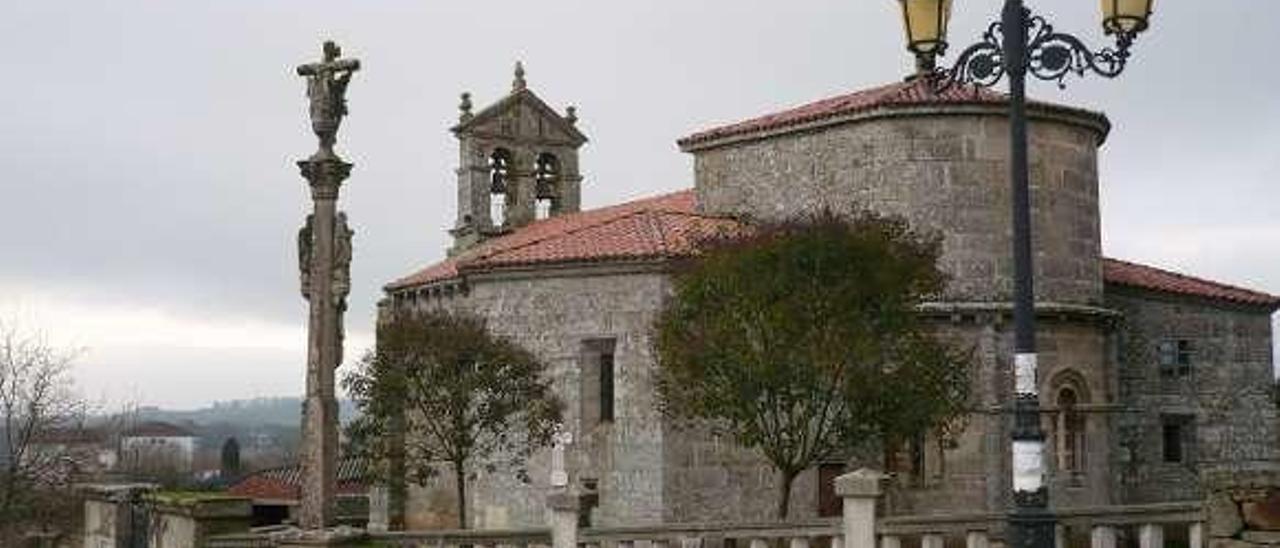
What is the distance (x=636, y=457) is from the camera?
75.5 ft

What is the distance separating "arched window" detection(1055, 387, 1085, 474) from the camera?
23.5m

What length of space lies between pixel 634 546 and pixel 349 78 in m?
4.95

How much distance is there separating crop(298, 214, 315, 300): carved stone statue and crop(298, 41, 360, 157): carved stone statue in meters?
0.69

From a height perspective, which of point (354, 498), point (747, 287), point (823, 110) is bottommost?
point (354, 498)

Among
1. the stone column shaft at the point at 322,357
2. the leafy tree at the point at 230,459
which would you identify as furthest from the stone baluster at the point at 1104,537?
the leafy tree at the point at 230,459

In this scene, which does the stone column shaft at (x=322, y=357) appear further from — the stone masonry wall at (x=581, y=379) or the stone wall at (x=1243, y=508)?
the stone masonry wall at (x=581, y=379)

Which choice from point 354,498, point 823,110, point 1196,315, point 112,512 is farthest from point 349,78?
point 354,498

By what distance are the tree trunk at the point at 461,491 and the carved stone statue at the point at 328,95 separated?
36.4 ft

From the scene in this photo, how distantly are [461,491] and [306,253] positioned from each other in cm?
1120

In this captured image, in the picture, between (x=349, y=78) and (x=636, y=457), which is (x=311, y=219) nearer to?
(x=349, y=78)

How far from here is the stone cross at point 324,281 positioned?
13.3 metres

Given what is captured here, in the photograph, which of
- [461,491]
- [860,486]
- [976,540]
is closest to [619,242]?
[461,491]

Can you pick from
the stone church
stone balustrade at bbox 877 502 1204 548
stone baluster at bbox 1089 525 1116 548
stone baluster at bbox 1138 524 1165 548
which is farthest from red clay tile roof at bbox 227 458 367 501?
stone baluster at bbox 1138 524 1165 548

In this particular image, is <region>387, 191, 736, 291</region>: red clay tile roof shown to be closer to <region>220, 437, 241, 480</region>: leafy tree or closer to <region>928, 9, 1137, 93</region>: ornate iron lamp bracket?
<region>928, 9, 1137, 93</region>: ornate iron lamp bracket
